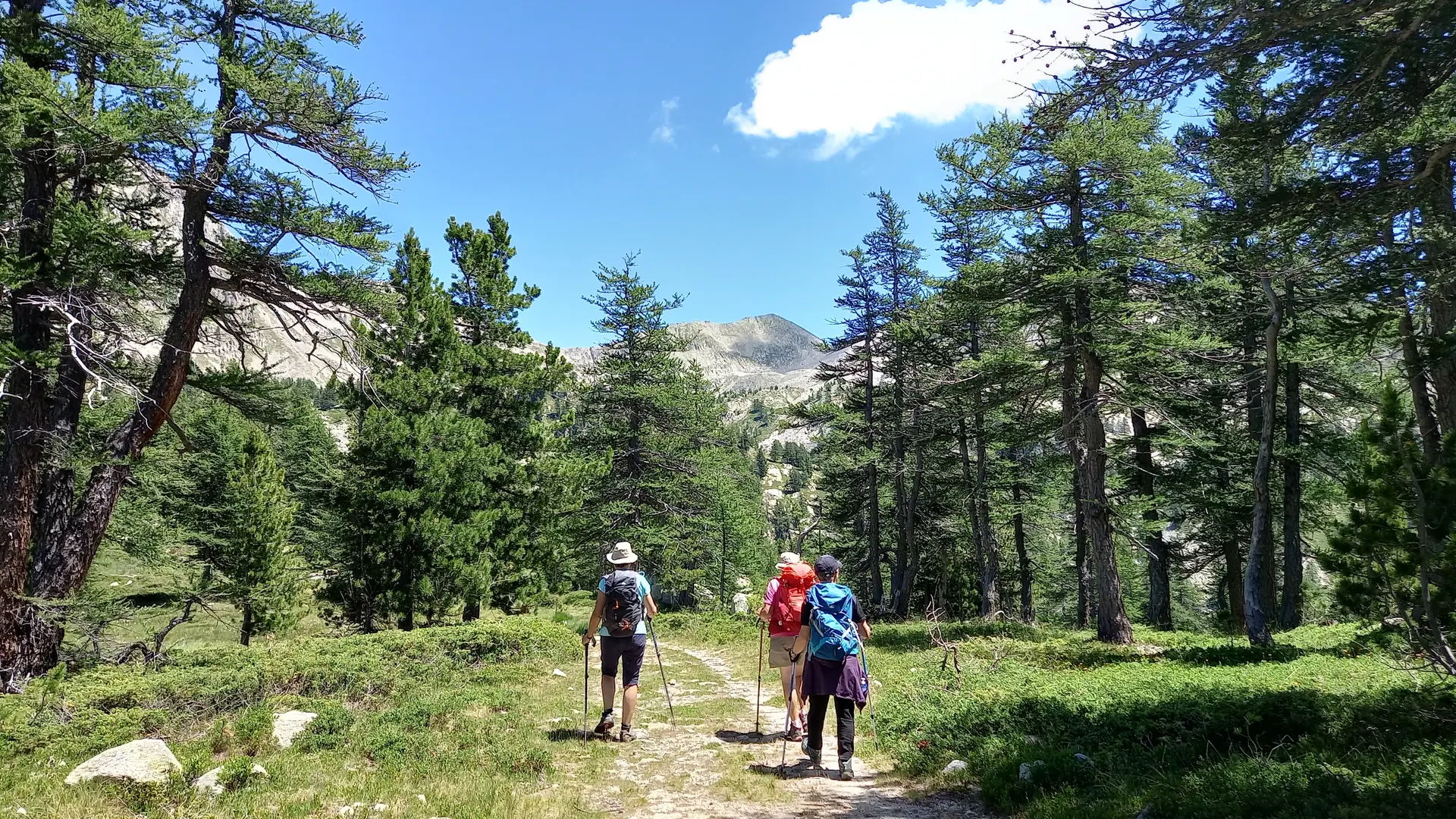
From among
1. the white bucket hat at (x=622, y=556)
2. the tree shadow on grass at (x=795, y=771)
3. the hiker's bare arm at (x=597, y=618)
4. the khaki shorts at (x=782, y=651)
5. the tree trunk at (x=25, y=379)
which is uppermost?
the tree trunk at (x=25, y=379)

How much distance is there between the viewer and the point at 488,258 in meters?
18.1

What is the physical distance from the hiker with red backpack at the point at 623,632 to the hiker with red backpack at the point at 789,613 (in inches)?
58.3

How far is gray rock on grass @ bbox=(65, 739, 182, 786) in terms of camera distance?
5.42m

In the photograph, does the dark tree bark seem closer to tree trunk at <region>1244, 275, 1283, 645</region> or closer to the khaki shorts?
the khaki shorts

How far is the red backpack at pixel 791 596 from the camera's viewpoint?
7.66 meters

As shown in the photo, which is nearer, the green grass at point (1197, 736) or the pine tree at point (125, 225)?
the green grass at point (1197, 736)

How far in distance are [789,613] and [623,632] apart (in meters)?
1.94

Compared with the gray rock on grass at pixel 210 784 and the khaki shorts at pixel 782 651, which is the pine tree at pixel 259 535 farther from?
the khaki shorts at pixel 782 651

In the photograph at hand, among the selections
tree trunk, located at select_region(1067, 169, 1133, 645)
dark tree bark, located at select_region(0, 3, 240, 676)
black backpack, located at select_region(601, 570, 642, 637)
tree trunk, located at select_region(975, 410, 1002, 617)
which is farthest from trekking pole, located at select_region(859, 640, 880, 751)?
tree trunk, located at select_region(975, 410, 1002, 617)

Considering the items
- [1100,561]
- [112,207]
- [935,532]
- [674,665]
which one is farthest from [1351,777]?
[935,532]

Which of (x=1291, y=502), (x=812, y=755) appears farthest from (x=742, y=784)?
(x=1291, y=502)

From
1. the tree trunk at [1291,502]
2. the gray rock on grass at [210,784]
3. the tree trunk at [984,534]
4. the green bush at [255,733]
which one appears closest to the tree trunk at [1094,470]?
the tree trunk at [984,534]

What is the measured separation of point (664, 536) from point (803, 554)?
78.9 ft

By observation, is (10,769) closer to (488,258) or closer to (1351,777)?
(1351,777)
